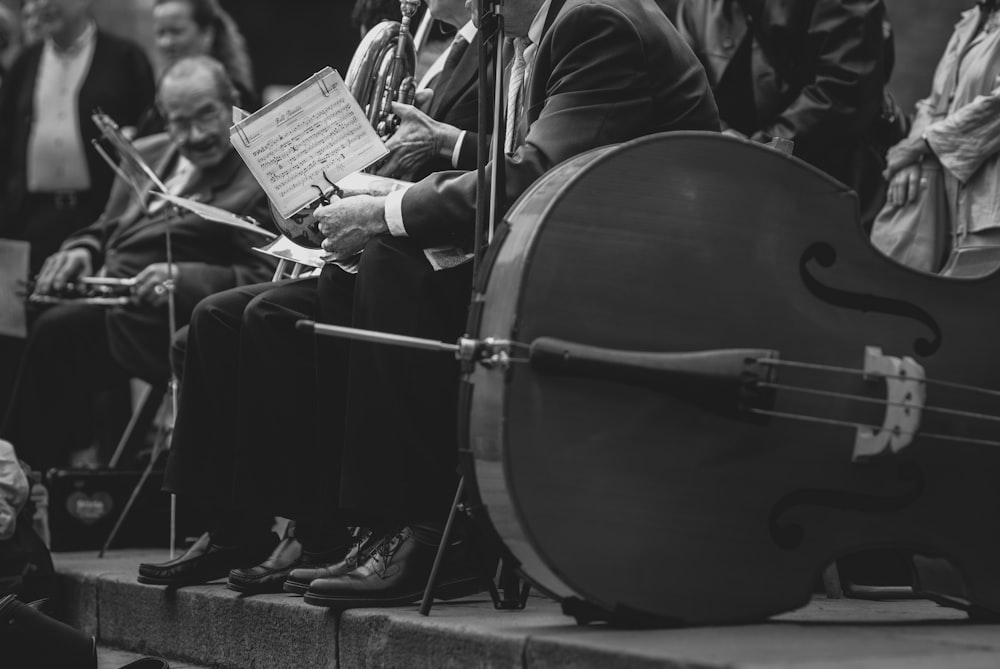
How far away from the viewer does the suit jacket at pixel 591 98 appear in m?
2.80

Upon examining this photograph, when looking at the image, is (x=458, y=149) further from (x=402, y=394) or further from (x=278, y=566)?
(x=278, y=566)

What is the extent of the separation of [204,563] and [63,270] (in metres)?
2.21

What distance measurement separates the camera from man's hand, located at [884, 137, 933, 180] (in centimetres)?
400

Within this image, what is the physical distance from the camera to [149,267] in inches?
197

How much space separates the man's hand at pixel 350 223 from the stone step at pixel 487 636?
0.72 metres

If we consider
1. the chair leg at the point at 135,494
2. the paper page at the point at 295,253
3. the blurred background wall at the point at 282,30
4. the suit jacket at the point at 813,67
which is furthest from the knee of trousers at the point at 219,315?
the blurred background wall at the point at 282,30

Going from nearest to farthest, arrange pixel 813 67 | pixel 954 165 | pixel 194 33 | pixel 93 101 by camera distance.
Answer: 1. pixel 954 165
2. pixel 813 67
3. pixel 194 33
4. pixel 93 101

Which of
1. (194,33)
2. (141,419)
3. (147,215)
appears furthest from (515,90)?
(194,33)

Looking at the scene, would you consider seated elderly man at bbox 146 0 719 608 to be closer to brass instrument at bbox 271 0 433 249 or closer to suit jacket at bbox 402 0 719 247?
suit jacket at bbox 402 0 719 247

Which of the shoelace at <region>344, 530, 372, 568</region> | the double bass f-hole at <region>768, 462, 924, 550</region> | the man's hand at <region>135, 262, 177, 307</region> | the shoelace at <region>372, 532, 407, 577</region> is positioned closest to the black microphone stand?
the shoelace at <region>372, 532, 407, 577</region>

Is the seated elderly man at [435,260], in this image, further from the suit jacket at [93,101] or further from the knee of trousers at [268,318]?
the suit jacket at [93,101]

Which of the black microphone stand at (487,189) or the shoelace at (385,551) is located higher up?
the black microphone stand at (487,189)

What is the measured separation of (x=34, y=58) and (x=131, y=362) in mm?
2437

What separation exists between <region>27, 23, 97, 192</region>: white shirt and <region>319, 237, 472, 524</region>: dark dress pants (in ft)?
12.5
